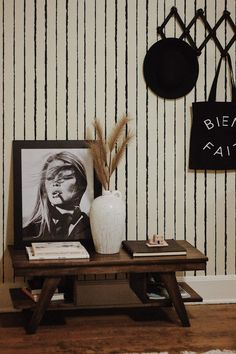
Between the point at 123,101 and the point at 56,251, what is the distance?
100 centimetres

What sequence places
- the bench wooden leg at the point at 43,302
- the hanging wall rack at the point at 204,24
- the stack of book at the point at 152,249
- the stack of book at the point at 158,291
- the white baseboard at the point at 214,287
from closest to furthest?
the bench wooden leg at the point at 43,302 < the stack of book at the point at 152,249 < the stack of book at the point at 158,291 < the hanging wall rack at the point at 204,24 < the white baseboard at the point at 214,287

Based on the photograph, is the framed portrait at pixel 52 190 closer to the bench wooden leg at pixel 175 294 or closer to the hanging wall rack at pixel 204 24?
the bench wooden leg at pixel 175 294

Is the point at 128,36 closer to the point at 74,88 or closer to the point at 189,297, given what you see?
the point at 74,88

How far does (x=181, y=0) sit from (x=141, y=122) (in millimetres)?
757

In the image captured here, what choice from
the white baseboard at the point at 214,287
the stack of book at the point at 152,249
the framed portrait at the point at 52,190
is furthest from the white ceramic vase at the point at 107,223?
the white baseboard at the point at 214,287

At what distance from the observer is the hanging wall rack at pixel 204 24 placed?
3.73 metres

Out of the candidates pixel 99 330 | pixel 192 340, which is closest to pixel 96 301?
pixel 99 330

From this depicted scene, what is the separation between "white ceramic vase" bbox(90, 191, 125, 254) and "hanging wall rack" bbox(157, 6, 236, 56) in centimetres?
105

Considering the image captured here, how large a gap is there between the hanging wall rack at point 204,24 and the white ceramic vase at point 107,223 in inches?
41.5

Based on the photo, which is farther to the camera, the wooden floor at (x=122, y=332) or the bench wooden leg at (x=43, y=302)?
the bench wooden leg at (x=43, y=302)

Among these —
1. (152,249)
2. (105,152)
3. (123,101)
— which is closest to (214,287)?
(152,249)

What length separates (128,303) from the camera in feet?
12.3

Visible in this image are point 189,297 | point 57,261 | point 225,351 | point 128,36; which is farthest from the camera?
point 128,36

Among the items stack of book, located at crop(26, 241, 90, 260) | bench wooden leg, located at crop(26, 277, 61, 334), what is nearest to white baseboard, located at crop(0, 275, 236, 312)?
stack of book, located at crop(26, 241, 90, 260)
